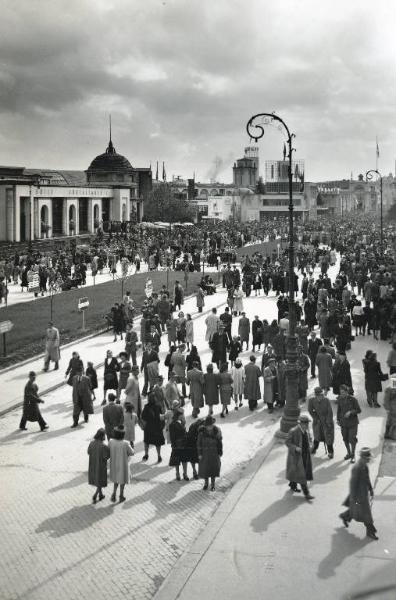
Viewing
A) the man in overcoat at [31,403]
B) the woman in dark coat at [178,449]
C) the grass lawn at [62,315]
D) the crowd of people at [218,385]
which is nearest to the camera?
the crowd of people at [218,385]

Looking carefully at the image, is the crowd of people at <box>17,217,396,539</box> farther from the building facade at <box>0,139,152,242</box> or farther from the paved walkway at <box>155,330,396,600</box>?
the building facade at <box>0,139,152,242</box>

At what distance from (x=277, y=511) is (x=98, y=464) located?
256 centimetres

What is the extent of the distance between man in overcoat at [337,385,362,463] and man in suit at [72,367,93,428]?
4.79 meters

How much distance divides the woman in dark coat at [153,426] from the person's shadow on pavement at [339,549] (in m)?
3.53

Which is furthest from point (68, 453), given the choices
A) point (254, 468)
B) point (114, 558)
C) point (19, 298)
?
point (19, 298)

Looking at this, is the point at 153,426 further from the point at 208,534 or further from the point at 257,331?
the point at 257,331

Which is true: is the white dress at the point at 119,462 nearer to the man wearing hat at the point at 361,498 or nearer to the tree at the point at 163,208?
the man wearing hat at the point at 361,498

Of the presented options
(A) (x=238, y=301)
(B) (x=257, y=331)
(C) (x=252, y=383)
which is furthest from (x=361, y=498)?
(A) (x=238, y=301)

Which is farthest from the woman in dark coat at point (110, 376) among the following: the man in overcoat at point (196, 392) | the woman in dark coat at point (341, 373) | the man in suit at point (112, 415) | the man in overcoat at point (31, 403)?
the woman in dark coat at point (341, 373)

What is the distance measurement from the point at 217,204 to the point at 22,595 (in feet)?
381

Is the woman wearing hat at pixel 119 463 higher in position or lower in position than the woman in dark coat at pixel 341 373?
lower

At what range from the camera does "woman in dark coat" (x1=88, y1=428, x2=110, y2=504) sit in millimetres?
10000

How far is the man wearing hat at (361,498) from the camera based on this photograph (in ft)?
28.9

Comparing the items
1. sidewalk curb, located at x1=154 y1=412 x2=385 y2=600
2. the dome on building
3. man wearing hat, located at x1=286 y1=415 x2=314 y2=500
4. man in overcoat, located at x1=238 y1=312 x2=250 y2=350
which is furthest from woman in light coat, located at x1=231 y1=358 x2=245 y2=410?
the dome on building
